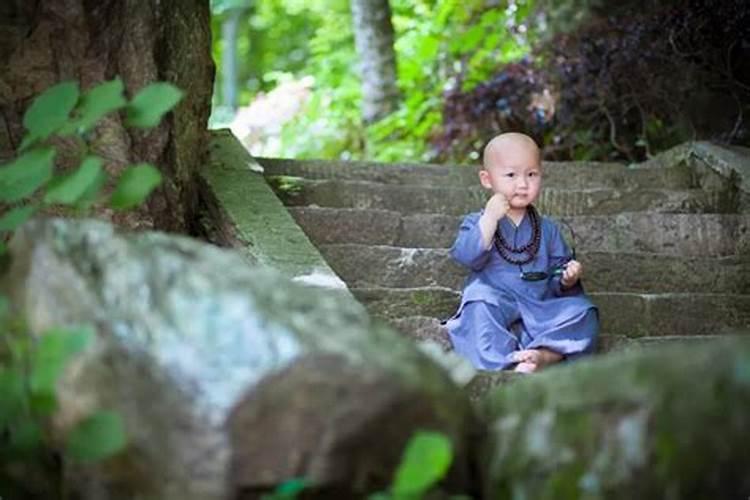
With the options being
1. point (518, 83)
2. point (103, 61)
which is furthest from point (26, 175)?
point (518, 83)

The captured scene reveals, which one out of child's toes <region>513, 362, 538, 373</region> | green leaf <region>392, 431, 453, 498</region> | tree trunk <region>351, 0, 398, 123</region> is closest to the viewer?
green leaf <region>392, 431, 453, 498</region>

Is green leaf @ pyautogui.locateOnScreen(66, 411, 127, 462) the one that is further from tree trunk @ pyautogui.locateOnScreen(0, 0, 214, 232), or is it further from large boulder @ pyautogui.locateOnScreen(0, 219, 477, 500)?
tree trunk @ pyautogui.locateOnScreen(0, 0, 214, 232)

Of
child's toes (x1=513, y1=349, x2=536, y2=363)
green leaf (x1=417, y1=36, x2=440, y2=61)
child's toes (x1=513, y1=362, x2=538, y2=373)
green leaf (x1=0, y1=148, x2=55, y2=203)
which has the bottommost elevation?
child's toes (x1=513, y1=362, x2=538, y2=373)

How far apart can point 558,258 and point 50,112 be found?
2485 millimetres

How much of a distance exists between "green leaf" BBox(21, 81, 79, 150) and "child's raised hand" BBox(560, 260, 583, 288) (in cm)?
232

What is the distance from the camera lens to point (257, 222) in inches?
168

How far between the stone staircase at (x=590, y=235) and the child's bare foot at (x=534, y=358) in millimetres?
342

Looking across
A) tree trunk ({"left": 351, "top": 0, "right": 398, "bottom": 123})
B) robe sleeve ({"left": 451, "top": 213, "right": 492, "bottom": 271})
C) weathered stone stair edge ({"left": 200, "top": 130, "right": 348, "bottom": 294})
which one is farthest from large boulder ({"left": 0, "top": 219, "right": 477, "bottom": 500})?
tree trunk ({"left": 351, "top": 0, "right": 398, "bottom": 123})

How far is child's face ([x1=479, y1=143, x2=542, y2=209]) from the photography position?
4078mm

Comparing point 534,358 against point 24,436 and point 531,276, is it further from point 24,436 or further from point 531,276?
point 24,436

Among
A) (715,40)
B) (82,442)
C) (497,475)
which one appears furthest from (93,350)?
(715,40)

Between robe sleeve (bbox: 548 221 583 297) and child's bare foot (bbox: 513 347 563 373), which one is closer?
child's bare foot (bbox: 513 347 563 373)

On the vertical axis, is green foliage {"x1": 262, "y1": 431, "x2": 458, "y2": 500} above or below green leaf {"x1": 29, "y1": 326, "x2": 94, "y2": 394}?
below

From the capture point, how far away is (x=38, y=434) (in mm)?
1759
